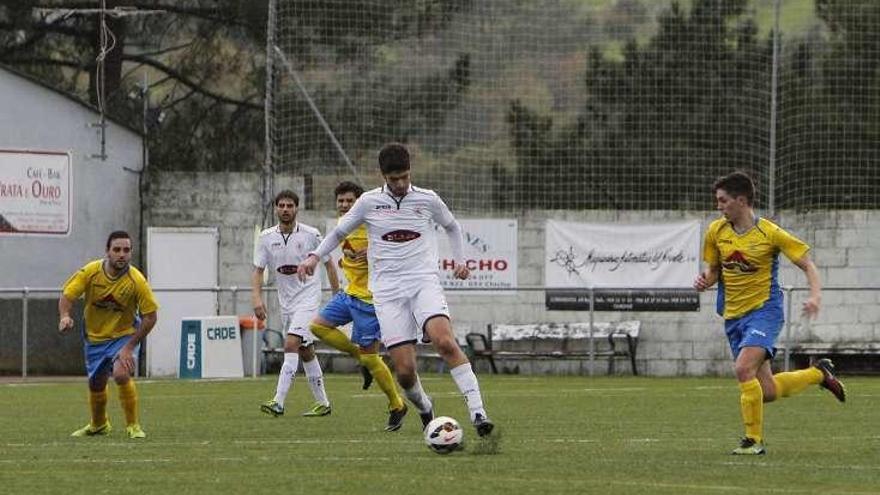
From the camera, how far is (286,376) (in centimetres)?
1853

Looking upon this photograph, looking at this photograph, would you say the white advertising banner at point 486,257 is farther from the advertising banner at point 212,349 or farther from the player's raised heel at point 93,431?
the player's raised heel at point 93,431

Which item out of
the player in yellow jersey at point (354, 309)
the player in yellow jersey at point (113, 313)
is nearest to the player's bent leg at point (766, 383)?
the player in yellow jersey at point (354, 309)

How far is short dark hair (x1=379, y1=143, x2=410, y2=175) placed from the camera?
13.5 metres

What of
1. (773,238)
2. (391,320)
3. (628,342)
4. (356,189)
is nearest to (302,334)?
(356,189)

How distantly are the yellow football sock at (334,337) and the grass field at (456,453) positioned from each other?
25.2 inches

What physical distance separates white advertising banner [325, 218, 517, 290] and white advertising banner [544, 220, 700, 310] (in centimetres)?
61

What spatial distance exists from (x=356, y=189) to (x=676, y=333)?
1313cm

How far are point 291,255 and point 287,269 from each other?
164mm

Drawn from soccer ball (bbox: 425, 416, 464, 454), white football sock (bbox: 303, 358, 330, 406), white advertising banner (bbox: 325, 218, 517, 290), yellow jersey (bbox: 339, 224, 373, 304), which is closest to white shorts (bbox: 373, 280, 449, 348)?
soccer ball (bbox: 425, 416, 464, 454)

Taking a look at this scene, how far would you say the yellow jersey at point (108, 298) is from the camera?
15078 millimetres

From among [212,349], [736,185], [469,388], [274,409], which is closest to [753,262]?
[736,185]

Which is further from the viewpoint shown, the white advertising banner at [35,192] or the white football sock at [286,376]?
the white advertising banner at [35,192]

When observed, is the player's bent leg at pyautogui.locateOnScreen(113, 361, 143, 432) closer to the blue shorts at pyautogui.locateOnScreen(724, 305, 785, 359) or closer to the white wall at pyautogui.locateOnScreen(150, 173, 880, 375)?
the blue shorts at pyautogui.locateOnScreen(724, 305, 785, 359)

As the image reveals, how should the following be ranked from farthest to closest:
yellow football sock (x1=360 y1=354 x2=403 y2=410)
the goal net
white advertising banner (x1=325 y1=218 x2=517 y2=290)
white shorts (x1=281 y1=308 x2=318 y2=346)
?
the goal net < white advertising banner (x1=325 y1=218 x2=517 y2=290) < white shorts (x1=281 y1=308 x2=318 y2=346) < yellow football sock (x1=360 y1=354 x2=403 y2=410)
